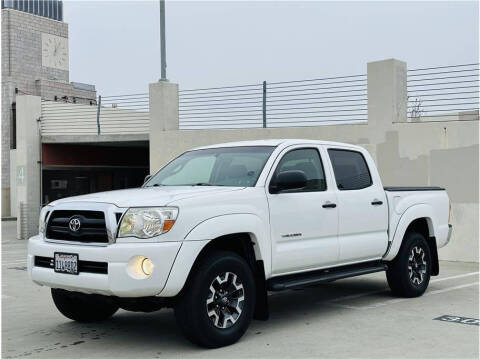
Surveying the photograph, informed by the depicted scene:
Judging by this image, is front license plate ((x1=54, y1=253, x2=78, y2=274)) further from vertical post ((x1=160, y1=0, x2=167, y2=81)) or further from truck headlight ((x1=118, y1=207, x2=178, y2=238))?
vertical post ((x1=160, y1=0, x2=167, y2=81))

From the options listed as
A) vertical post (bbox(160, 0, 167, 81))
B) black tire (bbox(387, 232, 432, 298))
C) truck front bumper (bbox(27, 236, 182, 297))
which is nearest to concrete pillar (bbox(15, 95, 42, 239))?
vertical post (bbox(160, 0, 167, 81))

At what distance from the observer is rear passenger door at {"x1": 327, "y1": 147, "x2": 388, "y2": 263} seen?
758 centimetres

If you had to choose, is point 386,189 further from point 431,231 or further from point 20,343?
point 20,343

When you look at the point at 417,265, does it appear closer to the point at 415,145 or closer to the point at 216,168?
the point at 216,168

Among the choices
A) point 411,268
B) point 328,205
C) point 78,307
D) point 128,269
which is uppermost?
point 328,205

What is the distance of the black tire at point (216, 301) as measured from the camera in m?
5.87

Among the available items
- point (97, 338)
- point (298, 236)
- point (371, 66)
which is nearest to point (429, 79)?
point (371, 66)

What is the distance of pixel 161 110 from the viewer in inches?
712

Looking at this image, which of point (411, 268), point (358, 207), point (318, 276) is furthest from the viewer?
point (411, 268)

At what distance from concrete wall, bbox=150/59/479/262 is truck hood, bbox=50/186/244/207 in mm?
8245

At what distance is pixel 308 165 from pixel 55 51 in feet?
140

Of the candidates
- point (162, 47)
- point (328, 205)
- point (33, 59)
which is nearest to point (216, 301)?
point (328, 205)

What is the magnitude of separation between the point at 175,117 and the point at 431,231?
1047 cm

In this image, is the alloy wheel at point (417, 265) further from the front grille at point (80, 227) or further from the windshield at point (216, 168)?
the front grille at point (80, 227)
